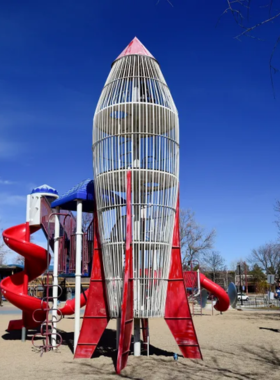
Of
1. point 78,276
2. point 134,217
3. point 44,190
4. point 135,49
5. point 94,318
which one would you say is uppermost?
point 135,49

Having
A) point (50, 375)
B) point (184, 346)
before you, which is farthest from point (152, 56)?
point (50, 375)

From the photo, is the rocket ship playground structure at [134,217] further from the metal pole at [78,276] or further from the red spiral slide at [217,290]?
the red spiral slide at [217,290]

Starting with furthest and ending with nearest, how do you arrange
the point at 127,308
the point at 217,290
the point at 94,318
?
the point at 217,290, the point at 94,318, the point at 127,308

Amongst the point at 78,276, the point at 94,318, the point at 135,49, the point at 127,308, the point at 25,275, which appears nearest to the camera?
the point at 127,308

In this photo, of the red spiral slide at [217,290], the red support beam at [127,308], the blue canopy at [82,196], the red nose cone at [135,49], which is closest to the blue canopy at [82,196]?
the blue canopy at [82,196]

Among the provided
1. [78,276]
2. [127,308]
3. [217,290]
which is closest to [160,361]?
[127,308]

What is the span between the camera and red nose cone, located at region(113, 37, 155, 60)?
12.4 meters

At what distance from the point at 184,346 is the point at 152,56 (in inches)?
328

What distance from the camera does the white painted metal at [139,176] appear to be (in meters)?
10.6

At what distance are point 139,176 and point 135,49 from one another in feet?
13.6

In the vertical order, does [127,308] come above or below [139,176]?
below

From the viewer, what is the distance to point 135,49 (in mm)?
12438

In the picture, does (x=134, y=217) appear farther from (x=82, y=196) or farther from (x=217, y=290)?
(x=217, y=290)

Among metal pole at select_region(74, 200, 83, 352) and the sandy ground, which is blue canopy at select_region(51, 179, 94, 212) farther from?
the sandy ground
